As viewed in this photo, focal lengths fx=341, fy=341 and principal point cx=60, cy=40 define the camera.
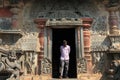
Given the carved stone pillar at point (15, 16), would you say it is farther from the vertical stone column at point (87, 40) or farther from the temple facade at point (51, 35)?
the vertical stone column at point (87, 40)

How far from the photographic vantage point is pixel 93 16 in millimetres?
12922

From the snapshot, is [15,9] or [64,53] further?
[15,9]

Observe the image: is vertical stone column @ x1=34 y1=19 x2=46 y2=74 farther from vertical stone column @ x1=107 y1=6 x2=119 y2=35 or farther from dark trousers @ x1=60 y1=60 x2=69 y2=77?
vertical stone column @ x1=107 y1=6 x2=119 y2=35

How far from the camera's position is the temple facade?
40.5 feet

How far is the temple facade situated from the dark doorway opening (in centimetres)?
36

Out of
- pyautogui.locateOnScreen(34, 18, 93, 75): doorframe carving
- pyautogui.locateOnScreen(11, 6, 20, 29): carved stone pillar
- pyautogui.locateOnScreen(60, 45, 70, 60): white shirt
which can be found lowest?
pyautogui.locateOnScreen(60, 45, 70, 60): white shirt

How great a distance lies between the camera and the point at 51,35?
12773 millimetres

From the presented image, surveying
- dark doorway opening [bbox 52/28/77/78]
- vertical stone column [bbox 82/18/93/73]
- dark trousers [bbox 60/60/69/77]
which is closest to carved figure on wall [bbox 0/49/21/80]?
dark trousers [bbox 60/60/69/77]

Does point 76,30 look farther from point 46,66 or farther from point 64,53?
point 46,66

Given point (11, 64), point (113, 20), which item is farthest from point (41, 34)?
point (113, 20)

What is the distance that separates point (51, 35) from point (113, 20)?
2.38 m

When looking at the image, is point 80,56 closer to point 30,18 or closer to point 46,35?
point 46,35

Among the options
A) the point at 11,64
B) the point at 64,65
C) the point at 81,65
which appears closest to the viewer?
the point at 11,64

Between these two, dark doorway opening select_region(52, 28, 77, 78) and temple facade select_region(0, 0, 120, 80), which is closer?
temple facade select_region(0, 0, 120, 80)
